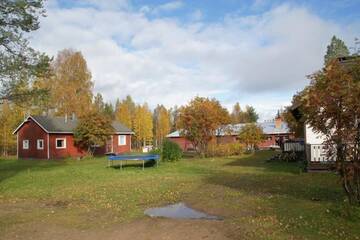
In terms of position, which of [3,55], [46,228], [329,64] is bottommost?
[46,228]

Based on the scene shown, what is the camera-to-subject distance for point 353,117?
934cm

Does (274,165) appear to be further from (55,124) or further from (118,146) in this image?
(118,146)

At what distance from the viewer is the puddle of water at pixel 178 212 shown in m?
10.0

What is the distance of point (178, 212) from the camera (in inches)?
421

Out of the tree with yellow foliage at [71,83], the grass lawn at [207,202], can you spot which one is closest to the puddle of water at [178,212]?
the grass lawn at [207,202]

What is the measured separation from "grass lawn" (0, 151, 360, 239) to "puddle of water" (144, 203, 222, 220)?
13.0 inches

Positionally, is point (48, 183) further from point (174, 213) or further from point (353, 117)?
point (353, 117)

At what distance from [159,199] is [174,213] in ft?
7.60

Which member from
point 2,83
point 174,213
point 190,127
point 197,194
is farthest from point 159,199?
point 190,127

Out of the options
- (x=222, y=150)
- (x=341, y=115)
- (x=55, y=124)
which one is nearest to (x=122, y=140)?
(x=55, y=124)

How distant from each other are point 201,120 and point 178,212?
84.2 ft

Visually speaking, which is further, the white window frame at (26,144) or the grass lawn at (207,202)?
the white window frame at (26,144)

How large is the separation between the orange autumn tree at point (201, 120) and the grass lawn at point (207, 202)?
17379 mm

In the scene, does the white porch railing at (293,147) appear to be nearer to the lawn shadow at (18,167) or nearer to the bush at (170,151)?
the bush at (170,151)
